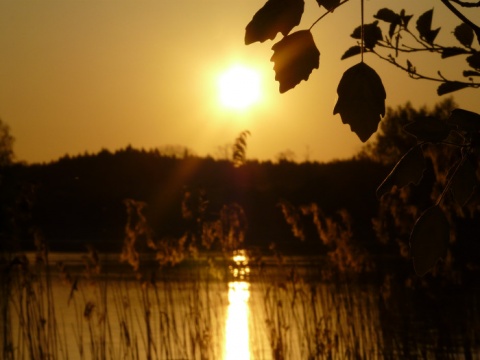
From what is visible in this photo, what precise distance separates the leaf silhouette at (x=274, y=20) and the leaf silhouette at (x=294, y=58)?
0.02 metres

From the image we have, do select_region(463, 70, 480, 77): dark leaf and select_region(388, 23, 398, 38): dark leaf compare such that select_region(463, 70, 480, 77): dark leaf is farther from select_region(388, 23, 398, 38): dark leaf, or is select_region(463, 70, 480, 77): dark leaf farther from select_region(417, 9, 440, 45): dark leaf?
select_region(388, 23, 398, 38): dark leaf

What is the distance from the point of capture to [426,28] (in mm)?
1353

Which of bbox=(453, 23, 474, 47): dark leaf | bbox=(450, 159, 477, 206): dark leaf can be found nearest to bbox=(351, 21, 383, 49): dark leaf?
bbox=(453, 23, 474, 47): dark leaf

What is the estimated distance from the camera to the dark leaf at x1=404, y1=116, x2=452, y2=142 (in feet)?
1.80

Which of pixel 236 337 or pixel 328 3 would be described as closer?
pixel 328 3

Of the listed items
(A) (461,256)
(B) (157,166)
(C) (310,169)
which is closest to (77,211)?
(B) (157,166)

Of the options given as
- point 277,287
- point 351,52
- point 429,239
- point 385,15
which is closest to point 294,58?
point 429,239

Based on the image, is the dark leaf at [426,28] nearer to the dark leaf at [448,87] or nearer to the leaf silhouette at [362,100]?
the dark leaf at [448,87]

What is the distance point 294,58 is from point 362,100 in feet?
0.18

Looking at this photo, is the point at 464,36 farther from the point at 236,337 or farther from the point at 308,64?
the point at 236,337

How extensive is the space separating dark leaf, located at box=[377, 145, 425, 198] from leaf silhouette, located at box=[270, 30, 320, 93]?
0.09 m

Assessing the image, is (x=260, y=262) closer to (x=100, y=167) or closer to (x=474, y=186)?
(x=474, y=186)

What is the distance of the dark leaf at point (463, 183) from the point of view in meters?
0.60

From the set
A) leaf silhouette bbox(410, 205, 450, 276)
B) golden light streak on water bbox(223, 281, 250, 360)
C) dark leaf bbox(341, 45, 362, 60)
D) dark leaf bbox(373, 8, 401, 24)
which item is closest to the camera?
leaf silhouette bbox(410, 205, 450, 276)
